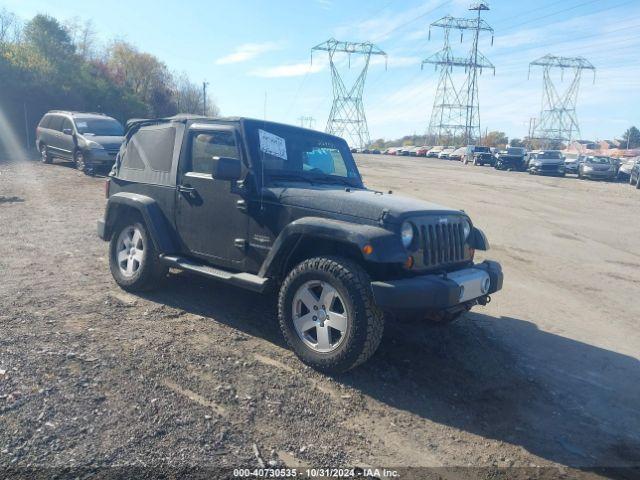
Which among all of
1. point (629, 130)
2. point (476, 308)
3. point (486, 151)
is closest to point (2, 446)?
point (476, 308)

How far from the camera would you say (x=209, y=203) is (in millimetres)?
5473

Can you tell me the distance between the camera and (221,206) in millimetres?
5367

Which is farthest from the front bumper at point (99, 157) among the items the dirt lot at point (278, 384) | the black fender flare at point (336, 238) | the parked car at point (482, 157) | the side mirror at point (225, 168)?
the parked car at point (482, 157)

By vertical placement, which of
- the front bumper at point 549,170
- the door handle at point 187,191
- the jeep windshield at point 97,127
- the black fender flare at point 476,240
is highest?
the jeep windshield at point 97,127

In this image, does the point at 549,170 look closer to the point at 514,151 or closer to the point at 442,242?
the point at 514,151

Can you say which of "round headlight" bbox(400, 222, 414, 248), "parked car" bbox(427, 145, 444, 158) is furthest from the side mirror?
"parked car" bbox(427, 145, 444, 158)

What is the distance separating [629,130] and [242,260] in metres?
99.3

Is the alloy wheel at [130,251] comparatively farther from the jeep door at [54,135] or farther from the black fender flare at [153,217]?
the jeep door at [54,135]

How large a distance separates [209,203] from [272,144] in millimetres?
838

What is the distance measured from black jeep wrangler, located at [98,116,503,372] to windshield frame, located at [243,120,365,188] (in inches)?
0.5

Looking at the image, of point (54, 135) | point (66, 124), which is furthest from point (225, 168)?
point (54, 135)

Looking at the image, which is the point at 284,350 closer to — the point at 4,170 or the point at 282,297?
the point at 282,297

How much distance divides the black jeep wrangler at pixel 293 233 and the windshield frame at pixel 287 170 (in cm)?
1

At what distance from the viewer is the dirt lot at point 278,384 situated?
341cm
